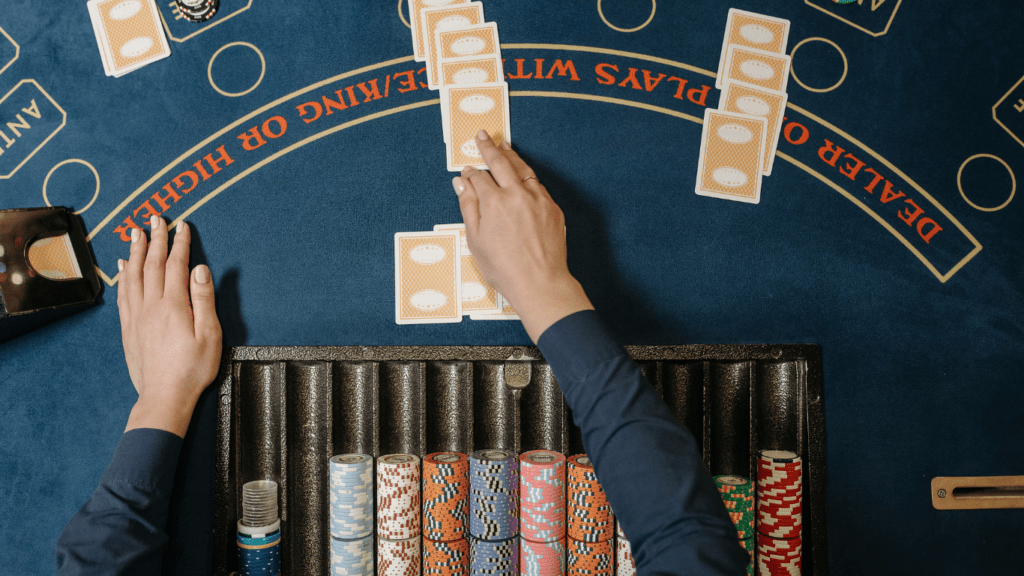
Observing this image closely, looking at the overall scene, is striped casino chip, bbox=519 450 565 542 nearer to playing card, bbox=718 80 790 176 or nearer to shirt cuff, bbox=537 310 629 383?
shirt cuff, bbox=537 310 629 383

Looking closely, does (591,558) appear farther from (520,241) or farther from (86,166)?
(86,166)

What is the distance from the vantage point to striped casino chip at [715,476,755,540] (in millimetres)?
1584

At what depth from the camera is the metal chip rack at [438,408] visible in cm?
171

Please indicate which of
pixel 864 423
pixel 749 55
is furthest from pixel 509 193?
pixel 864 423

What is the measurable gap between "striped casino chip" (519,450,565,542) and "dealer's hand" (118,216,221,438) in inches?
37.7

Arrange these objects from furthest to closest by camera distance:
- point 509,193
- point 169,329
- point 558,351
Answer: point 169,329
point 509,193
point 558,351

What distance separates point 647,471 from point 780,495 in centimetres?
90

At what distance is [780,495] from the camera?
5.42 ft

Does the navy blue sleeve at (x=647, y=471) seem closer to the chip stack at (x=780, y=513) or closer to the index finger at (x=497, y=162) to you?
the index finger at (x=497, y=162)

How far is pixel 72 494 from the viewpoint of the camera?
1.76 meters

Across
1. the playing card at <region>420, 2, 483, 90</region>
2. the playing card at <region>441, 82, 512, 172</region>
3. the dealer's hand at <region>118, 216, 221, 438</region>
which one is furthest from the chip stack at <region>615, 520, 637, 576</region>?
the playing card at <region>420, 2, 483, 90</region>

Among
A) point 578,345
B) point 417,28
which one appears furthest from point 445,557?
point 417,28

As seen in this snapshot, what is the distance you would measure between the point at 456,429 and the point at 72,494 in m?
1.19

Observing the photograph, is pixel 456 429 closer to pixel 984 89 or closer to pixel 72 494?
pixel 72 494
